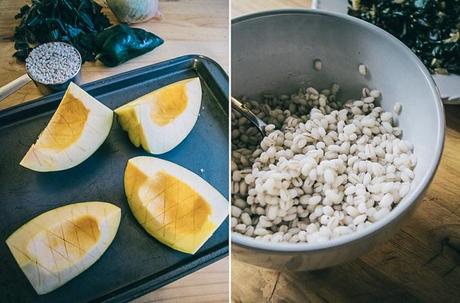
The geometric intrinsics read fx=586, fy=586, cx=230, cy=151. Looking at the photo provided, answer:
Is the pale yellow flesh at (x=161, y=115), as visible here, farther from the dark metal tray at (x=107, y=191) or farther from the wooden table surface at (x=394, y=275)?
the wooden table surface at (x=394, y=275)

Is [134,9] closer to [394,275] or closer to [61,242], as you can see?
[61,242]

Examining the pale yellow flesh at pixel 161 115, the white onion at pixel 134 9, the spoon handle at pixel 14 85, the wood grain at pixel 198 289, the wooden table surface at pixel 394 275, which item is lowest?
the wooden table surface at pixel 394 275

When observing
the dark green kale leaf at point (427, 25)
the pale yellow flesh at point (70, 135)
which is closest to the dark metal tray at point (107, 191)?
the pale yellow flesh at point (70, 135)

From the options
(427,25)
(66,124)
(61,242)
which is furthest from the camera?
(427,25)

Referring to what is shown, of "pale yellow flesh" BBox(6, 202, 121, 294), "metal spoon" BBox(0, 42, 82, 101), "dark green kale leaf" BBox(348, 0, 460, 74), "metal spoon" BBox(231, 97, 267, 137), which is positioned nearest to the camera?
"pale yellow flesh" BBox(6, 202, 121, 294)

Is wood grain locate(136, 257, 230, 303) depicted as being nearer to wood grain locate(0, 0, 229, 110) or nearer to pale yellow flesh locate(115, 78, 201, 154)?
pale yellow flesh locate(115, 78, 201, 154)

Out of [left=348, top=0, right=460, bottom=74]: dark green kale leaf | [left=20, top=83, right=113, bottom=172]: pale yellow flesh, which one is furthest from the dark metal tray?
[left=348, top=0, right=460, bottom=74]: dark green kale leaf

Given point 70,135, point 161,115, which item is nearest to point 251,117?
point 161,115

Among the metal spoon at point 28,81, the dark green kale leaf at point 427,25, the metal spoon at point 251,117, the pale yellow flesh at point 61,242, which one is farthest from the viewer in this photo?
the dark green kale leaf at point 427,25
